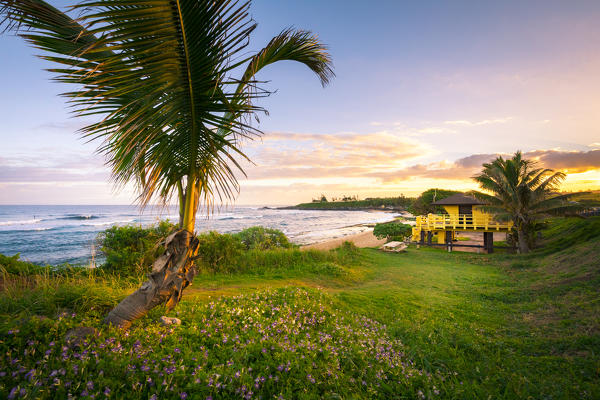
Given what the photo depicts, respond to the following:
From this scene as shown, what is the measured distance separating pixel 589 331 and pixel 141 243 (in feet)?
36.7

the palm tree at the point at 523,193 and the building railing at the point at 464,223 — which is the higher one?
the palm tree at the point at 523,193

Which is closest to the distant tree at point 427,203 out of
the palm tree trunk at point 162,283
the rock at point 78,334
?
the palm tree trunk at point 162,283

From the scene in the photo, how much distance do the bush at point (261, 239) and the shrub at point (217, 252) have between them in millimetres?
3291

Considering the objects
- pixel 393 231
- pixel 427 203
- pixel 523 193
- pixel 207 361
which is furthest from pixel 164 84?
pixel 427 203

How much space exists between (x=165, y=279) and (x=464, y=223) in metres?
22.6

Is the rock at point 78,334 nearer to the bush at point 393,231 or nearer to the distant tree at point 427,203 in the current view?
the bush at point 393,231

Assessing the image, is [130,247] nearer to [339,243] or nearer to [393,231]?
[339,243]

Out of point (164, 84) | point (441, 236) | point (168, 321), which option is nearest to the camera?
point (164, 84)

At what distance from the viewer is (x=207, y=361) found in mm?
3143

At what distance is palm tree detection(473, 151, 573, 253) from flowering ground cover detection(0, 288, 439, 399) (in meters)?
→ 18.7

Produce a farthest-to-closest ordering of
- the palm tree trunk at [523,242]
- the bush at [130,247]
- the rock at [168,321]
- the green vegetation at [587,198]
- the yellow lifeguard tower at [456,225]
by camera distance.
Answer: the yellow lifeguard tower at [456,225]
the palm tree trunk at [523,242]
the green vegetation at [587,198]
the bush at [130,247]
the rock at [168,321]

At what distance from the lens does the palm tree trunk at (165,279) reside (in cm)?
337

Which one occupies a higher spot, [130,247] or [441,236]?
[130,247]

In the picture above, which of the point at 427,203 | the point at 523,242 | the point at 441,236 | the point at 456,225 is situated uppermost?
the point at 427,203
